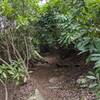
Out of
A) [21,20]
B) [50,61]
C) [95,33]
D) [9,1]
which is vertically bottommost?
[50,61]

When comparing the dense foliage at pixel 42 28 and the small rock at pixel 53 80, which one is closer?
the dense foliage at pixel 42 28

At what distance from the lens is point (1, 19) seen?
14.6 feet

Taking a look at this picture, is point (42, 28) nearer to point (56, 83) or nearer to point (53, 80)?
point (53, 80)

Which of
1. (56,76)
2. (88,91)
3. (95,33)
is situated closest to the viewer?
(95,33)

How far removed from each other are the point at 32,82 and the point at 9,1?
63.1 inches

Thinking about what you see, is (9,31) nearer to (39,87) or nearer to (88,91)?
(39,87)

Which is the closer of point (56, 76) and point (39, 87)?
point (39, 87)

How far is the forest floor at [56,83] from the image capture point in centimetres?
448

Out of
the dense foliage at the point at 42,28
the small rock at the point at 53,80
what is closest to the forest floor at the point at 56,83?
the small rock at the point at 53,80

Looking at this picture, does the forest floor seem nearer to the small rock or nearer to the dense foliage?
the small rock

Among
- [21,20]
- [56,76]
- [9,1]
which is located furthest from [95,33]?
[56,76]

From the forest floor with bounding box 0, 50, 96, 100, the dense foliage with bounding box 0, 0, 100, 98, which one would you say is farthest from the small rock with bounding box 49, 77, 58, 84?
the dense foliage with bounding box 0, 0, 100, 98

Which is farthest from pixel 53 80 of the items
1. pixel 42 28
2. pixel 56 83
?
pixel 42 28

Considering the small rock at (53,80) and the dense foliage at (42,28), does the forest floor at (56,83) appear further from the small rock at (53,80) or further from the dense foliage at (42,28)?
the dense foliage at (42,28)
